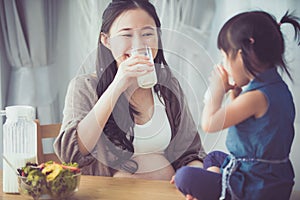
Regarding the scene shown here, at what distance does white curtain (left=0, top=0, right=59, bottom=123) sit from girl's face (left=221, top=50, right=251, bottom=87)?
2.39 ft

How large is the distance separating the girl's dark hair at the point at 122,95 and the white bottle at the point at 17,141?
264 mm

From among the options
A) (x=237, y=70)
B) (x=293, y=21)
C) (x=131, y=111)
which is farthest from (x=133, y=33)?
(x=293, y=21)

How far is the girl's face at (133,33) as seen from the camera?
5.88 feet

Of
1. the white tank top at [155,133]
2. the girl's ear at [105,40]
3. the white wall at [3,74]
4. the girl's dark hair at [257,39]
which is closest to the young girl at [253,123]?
the girl's dark hair at [257,39]

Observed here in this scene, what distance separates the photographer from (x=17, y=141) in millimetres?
1863

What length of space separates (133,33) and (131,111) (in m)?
0.27

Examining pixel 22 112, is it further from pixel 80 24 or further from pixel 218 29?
pixel 218 29

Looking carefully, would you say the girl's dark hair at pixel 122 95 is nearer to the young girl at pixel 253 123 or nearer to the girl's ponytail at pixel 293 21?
the young girl at pixel 253 123

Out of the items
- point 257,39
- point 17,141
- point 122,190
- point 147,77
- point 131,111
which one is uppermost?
point 257,39

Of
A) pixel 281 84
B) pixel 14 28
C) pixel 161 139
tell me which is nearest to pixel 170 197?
pixel 161 139

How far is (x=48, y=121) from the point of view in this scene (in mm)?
2033

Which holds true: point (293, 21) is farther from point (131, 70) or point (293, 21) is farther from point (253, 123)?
point (131, 70)

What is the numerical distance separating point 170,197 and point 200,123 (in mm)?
262

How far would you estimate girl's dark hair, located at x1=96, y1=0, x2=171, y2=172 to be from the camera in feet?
5.92
